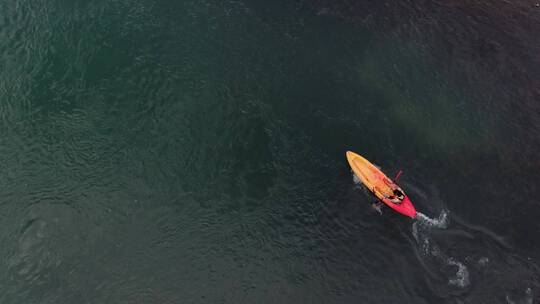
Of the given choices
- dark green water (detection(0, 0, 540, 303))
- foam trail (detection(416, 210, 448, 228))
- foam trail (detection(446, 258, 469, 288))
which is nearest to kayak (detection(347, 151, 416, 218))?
foam trail (detection(416, 210, 448, 228))

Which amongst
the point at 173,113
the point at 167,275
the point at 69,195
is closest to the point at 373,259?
the point at 167,275

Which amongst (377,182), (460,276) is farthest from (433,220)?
(377,182)

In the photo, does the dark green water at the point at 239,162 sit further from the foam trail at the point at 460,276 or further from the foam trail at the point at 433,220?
the foam trail at the point at 433,220

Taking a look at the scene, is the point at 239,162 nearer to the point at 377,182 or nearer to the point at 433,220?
the point at 377,182

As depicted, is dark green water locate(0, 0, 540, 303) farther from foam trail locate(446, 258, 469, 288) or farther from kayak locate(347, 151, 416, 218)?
kayak locate(347, 151, 416, 218)

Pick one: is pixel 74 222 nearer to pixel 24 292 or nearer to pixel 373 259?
pixel 24 292

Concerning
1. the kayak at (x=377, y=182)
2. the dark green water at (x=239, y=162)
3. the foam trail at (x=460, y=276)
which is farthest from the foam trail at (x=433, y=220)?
the foam trail at (x=460, y=276)
